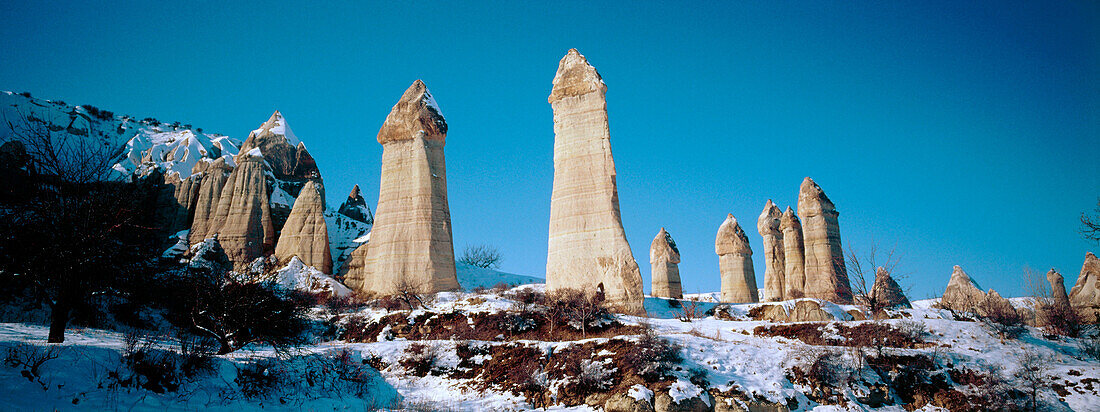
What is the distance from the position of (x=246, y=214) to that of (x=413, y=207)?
1461 cm

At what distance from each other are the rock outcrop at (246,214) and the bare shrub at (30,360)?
2579 cm

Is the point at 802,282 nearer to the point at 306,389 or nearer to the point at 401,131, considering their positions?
the point at 401,131

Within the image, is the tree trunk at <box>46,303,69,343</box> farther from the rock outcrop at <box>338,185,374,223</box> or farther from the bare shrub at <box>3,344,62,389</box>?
the rock outcrop at <box>338,185,374,223</box>

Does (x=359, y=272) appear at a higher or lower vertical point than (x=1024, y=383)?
higher

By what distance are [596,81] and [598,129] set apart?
2.13m

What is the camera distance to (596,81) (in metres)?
23.8

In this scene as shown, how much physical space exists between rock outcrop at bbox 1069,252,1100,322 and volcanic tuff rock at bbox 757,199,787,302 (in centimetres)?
1441

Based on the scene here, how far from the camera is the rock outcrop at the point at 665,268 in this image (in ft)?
119

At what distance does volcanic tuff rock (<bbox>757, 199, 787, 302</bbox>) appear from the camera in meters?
38.6

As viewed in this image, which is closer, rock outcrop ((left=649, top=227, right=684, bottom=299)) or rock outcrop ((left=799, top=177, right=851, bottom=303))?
rock outcrop ((left=799, top=177, right=851, bottom=303))

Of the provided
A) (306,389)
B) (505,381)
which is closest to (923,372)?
(505,381)

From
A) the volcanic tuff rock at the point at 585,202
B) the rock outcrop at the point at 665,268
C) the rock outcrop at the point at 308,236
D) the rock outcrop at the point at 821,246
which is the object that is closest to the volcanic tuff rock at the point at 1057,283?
the rock outcrop at the point at 821,246

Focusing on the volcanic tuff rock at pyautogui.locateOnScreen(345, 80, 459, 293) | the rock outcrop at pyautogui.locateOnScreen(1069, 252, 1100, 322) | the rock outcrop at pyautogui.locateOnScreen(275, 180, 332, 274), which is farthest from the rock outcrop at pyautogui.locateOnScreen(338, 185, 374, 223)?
the rock outcrop at pyautogui.locateOnScreen(1069, 252, 1100, 322)

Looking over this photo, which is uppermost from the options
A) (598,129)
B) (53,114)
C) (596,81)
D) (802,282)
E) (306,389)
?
(53,114)
